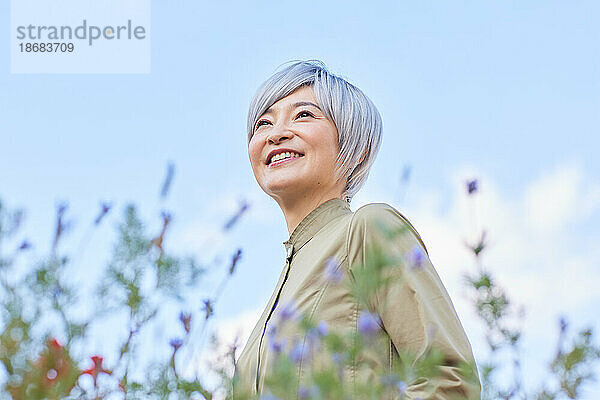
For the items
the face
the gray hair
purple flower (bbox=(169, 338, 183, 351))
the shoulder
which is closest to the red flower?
purple flower (bbox=(169, 338, 183, 351))

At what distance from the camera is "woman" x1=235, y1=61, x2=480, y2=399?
1522mm

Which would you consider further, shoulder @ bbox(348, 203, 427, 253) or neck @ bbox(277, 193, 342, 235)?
neck @ bbox(277, 193, 342, 235)

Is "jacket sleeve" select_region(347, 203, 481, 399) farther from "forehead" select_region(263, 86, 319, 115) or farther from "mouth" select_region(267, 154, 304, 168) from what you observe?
"forehead" select_region(263, 86, 319, 115)

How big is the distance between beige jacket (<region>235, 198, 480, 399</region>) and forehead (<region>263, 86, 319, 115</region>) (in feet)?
1.00

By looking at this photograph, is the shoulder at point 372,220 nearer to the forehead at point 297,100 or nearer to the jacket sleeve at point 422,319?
the jacket sleeve at point 422,319

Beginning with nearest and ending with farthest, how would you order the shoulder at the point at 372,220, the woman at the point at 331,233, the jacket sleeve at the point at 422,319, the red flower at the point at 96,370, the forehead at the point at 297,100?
the red flower at the point at 96,370 → the jacket sleeve at the point at 422,319 → the woman at the point at 331,233 → the shoulder at the point at 372,220 → the forehead at the point at 297,100

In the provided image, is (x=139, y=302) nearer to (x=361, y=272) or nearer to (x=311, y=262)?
(x=361, y=272)

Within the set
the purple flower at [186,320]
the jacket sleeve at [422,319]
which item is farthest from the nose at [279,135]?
the purple flower at [186,320]

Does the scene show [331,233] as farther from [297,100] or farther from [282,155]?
[297,100]

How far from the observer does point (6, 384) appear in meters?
0.85

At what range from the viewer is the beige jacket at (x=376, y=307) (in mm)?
1444

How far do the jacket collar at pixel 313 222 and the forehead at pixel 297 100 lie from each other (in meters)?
0.24

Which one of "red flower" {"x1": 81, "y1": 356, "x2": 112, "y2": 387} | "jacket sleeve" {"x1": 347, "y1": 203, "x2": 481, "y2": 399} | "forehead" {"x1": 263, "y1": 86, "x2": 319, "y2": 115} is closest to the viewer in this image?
"red flower" {"x1": 81, "y1": 356, "x2": 112, "y2": 387}

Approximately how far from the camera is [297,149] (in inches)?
80.0
